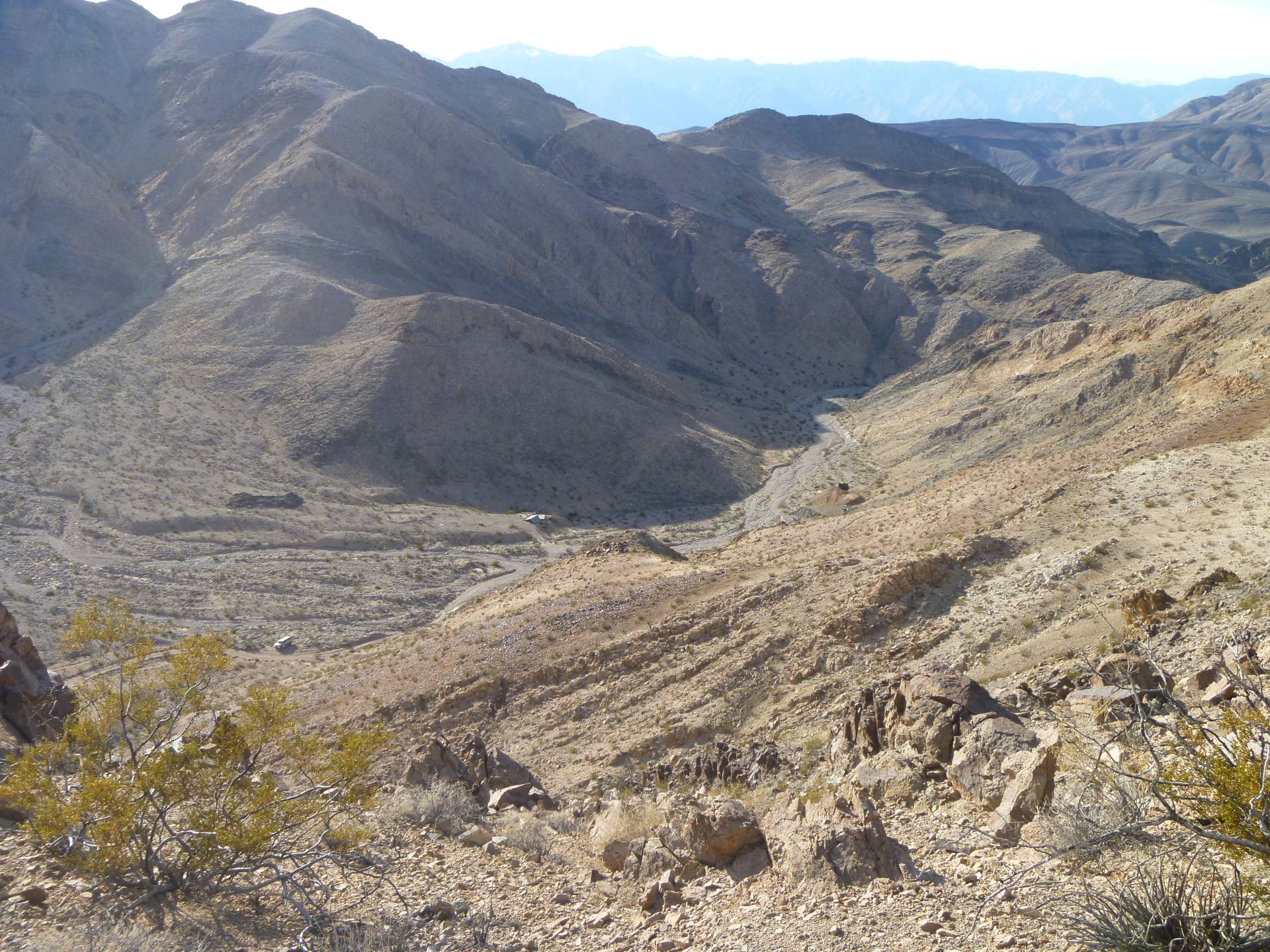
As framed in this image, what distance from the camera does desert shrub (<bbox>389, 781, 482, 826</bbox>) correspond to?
11.0m

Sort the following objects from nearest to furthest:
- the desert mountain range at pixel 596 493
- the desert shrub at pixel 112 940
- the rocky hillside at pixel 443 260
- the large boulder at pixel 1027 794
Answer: the desert shrub at pixel 112 940 → the large boulder at pixel 1027 794 → the desert mountain range at pixel 596 493 → the rocky hillside at pixel 443 260

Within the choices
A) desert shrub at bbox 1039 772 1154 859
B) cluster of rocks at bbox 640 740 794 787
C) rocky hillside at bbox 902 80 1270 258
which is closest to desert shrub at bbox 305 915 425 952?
desert shrub at bbox 1039 772 1154 859

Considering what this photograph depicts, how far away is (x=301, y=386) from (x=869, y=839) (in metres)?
47.3

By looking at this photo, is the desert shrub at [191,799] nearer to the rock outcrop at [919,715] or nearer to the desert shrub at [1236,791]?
the rock outcrop at [919,715]

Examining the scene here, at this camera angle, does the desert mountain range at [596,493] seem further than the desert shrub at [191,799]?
Yes

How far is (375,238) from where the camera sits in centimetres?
6575

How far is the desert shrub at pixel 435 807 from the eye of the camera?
1096 centimetres

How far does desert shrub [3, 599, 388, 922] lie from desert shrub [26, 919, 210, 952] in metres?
0.44

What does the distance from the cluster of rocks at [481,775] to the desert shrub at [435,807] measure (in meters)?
0.87

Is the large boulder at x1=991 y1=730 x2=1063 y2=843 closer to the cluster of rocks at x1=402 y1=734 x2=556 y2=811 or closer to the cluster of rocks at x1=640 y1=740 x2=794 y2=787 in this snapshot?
the cluster of rocks at x1=640 y1=740 x2=794 y2=787

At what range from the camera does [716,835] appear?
898cm

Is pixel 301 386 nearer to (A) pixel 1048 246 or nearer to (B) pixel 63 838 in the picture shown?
(B) pixel 63 838

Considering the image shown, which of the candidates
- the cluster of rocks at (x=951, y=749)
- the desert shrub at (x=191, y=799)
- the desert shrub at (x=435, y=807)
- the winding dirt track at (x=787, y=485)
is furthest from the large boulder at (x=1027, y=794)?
the winding dirt track at (x=787, y=485)

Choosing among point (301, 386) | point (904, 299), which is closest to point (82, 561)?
point (301, 386)
